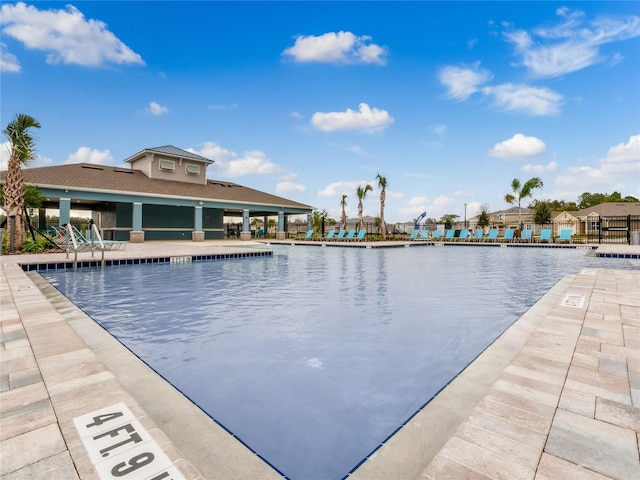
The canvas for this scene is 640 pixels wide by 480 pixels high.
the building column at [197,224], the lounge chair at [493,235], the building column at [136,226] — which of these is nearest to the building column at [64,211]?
the building column at [136,226]

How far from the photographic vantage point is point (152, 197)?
2050cm

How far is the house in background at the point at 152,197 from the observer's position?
18.3 metres

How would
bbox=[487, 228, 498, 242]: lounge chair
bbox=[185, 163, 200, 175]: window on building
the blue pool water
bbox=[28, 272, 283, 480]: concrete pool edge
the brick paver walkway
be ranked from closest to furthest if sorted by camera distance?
the brick paver walkway
bbox=[28, 272, 283, 480]: concrete pool edge
the blue pool water
bbox=[487, 228, 498, 242]: lounge chair
bbox=[185, 163, 200, 175]: window on building

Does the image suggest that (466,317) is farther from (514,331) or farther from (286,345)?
(286,345)

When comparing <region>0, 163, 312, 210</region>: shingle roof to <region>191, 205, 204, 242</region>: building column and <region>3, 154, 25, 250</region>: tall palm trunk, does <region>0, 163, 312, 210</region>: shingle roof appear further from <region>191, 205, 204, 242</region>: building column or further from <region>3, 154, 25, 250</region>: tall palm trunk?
<region>3, 154, 25, 250</region>: tall palm trunk

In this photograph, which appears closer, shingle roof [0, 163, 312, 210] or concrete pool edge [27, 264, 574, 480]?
concrete pool edge [27, 264, 574, 480]

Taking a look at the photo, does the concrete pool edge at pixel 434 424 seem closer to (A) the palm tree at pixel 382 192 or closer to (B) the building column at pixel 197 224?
(B) the building column at pixel 197 224

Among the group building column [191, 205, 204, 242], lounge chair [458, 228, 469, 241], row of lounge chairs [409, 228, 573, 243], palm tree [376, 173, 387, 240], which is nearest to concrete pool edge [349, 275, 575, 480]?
row of lounge chairs [409, 228, 573, 243]

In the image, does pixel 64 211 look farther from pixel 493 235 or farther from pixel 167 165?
pixel 493 235

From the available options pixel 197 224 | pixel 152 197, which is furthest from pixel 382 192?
pixel 152 197

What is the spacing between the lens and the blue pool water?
2266mm

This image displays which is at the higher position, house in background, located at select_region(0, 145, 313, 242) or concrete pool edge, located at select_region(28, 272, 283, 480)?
house in background, located at select_region(0, 145, 313, 242)

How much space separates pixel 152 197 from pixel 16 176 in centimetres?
805

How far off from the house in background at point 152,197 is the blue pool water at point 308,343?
12195 mm
